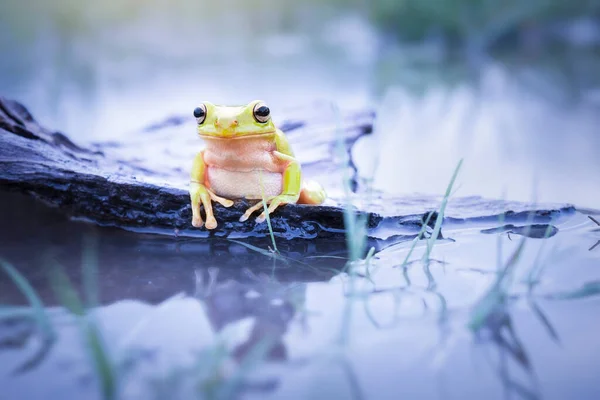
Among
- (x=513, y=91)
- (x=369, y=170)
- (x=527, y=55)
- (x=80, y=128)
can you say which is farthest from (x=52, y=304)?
(x=527, y=55)

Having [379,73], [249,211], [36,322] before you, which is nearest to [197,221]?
[249,211]

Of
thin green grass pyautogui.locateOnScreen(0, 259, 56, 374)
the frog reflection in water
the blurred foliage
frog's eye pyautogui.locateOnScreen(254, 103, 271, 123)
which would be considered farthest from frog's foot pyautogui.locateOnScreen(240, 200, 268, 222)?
the blurred foliage

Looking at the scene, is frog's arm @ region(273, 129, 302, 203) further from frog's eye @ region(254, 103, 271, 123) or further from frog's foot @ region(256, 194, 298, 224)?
frog's eye @ region(254, 103, 271, 123)

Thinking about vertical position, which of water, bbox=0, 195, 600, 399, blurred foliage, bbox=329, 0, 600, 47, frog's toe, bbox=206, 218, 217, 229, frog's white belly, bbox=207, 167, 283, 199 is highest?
blurred foliage, bbox=329, 0, 600, 47

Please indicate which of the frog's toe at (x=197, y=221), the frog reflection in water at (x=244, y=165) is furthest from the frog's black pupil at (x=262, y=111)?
the frog's toe at (x=197, y=221)

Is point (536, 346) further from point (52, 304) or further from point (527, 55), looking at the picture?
point (527, 55)

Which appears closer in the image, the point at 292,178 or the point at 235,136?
the point at 235,136

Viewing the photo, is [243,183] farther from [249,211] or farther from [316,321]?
[316,321]
